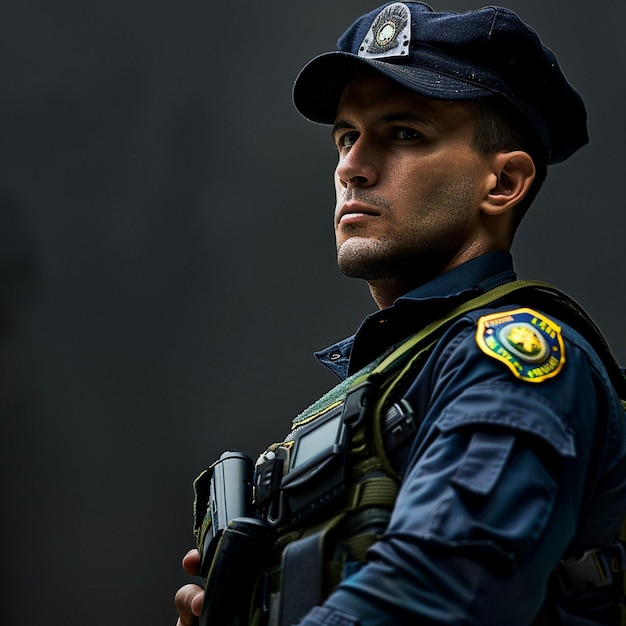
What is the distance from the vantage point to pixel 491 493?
0.85m

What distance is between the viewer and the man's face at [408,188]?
130 centimetres

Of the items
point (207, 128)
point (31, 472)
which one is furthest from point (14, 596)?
point (207, 128)

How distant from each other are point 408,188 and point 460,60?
19 centimetres

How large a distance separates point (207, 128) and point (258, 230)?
0.99 feet

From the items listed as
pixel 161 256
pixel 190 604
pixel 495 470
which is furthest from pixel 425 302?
pixel 161 256

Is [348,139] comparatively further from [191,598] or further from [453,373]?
[191,598]

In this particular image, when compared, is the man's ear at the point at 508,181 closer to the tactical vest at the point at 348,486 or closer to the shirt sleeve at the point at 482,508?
the tactical vest at the point at 348,486

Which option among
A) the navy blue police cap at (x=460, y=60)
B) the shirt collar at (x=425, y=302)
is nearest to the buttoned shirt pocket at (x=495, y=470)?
the shirt collar at (x=425, y=302)

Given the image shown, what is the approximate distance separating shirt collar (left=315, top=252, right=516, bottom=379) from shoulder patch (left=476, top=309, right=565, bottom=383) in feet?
0.50

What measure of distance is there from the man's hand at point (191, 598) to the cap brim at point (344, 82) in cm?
68

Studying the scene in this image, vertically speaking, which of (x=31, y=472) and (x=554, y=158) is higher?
(x=554, y=158)

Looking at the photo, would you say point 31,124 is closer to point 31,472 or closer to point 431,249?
point 31,472

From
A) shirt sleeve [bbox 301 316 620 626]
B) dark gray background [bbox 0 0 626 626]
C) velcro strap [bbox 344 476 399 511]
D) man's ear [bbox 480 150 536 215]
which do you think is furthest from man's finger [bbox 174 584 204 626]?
dark gray background [bbox 0 0 626 626]

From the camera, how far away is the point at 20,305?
2.46 meters
